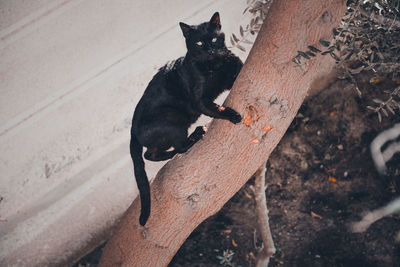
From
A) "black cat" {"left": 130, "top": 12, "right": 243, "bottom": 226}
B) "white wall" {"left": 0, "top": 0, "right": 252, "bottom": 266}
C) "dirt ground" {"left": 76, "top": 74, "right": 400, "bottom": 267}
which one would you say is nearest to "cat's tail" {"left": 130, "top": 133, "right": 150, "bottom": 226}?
"black cat" {"left": 130, "top": 12, "right": 243, "bottom": 226}

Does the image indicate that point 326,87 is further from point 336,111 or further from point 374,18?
point 374,18

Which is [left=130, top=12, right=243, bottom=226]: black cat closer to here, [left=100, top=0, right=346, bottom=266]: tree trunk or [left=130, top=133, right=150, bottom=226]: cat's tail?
[left=130, top=133, right=150, bottom=226]: cat's tail

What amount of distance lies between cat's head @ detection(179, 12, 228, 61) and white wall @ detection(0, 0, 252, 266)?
2.26 ft

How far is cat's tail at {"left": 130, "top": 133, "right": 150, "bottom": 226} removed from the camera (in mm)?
1632

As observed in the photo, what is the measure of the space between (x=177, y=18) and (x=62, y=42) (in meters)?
1.06

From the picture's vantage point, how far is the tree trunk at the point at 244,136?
1342 millimetres

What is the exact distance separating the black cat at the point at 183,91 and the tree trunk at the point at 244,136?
31cm

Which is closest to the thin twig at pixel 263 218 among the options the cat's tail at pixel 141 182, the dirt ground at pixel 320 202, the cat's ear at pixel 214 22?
the dirt ground at pixel 320 202

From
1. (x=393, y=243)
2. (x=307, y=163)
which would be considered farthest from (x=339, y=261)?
(x=307, y=163)

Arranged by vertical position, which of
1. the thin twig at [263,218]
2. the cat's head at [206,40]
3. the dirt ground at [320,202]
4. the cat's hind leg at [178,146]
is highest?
the cat's head at [206,40]

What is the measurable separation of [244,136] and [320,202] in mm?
1408

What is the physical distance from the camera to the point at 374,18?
1.67 meters

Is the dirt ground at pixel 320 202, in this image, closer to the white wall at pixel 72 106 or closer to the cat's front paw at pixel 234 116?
the white wall at pixel 72 106

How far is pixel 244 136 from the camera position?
145 centimetres
